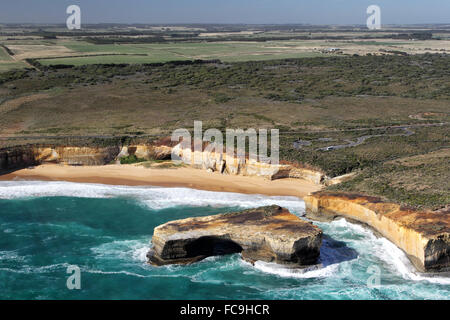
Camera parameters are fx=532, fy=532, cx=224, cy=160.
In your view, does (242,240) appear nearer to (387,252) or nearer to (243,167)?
(387,252)

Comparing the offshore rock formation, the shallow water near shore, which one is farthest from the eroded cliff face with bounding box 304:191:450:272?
the offshore rock formation

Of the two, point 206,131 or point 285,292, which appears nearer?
point 285,292

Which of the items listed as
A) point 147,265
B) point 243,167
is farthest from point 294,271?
point 243,167

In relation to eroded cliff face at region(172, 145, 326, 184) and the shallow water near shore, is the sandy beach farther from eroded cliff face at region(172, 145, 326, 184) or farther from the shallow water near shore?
the shallow water near shore

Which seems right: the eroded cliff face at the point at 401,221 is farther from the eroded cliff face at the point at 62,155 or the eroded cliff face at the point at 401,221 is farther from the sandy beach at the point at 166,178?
the eroded cliff face at the point at 62,155

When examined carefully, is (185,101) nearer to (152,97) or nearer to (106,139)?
(152,97)
